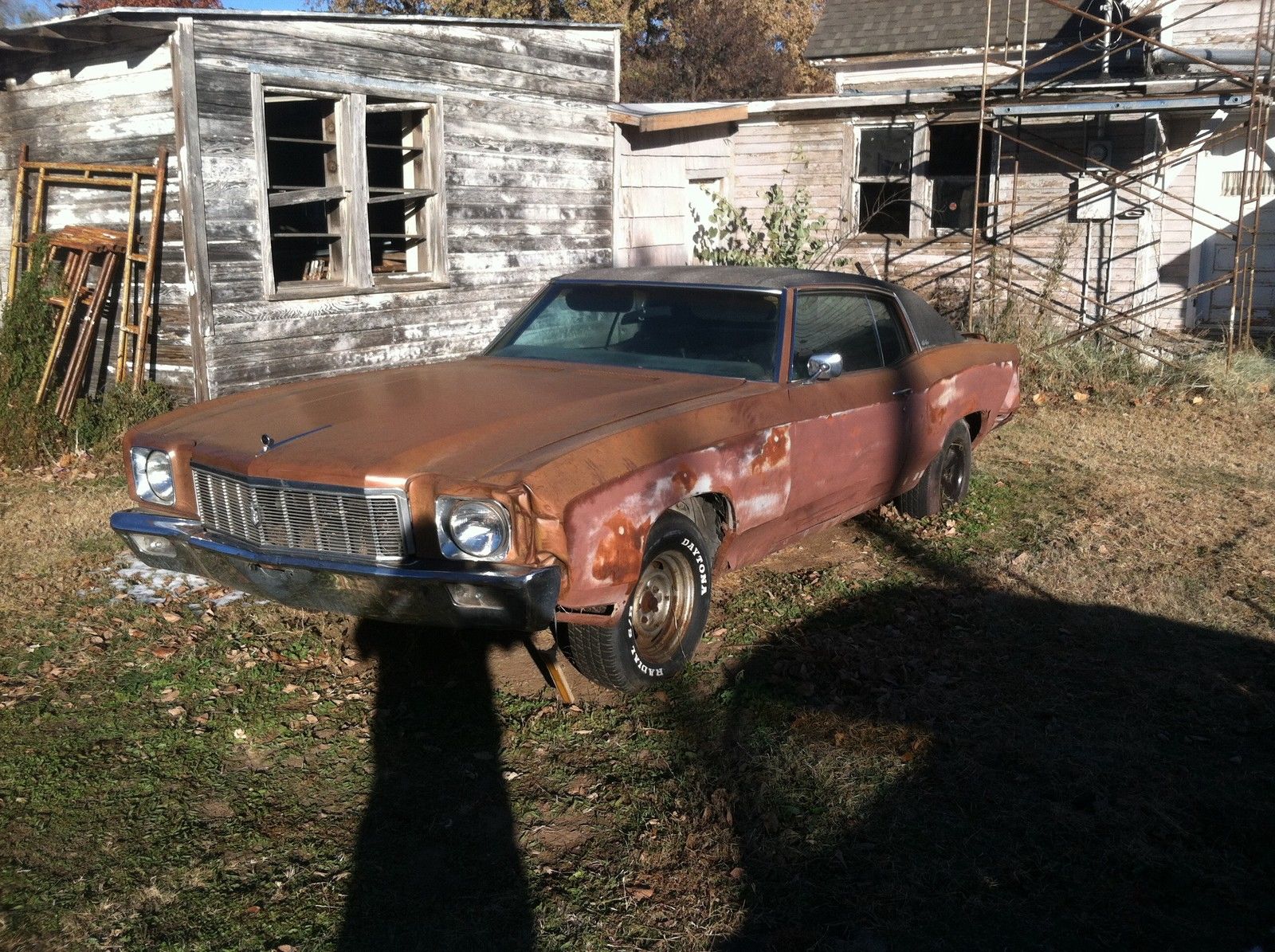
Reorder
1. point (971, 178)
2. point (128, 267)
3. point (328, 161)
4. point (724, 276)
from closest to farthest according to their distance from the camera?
point (724, 276), point (128, 267), point (328, 161), point (971, 178)

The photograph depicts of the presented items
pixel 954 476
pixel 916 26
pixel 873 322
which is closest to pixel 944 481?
pixel 954 476

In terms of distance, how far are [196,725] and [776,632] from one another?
2.36 metres

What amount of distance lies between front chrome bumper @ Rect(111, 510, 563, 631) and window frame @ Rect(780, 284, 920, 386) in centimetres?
189

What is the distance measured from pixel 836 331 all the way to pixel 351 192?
17.1 ft

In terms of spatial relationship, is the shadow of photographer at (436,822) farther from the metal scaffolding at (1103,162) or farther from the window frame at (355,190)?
the metal scaffolding at (1103,162)

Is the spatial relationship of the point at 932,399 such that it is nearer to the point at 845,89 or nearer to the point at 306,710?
the point at 306,710

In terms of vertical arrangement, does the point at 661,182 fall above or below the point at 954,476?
above

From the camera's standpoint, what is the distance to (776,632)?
5.20m

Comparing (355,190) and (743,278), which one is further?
(355,190)

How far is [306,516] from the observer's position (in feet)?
13.4

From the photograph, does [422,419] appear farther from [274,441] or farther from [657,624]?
[657,624]

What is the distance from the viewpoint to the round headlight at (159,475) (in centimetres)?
462

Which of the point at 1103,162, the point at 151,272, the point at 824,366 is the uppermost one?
the point at 1103,162

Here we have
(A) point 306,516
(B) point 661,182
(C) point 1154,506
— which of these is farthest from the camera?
(B) point 661,182
